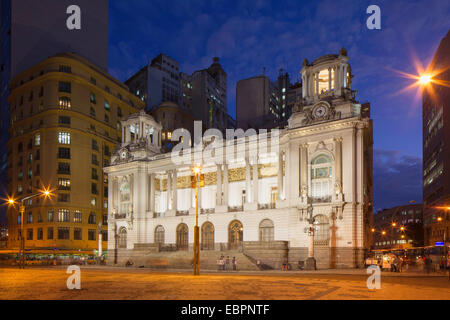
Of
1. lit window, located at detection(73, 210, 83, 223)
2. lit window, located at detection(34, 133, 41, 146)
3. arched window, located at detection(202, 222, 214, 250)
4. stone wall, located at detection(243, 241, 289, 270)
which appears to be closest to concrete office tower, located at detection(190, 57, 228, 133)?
lit window, located at detection(73, 210, 83, 223)

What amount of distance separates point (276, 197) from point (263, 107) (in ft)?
145

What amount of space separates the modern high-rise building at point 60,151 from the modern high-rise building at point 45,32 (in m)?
6.60

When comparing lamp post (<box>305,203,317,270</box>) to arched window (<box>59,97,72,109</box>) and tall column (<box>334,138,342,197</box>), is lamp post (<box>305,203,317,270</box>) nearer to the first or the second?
tall column (<box>334,138,342,197</box>)

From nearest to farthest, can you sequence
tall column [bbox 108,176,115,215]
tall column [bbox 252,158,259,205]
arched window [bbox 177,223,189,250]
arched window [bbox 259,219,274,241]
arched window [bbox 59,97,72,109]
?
arched window [bbox 259,219,274,241] < tall column [bbox 252,158,259,205] < arched window [bbox 177,223,189,250] < tall column [bbox 108,176,115,215] < arched window [bbox 59,97,72,109]

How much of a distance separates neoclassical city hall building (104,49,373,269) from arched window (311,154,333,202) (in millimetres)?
117

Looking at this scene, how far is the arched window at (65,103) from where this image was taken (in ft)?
253

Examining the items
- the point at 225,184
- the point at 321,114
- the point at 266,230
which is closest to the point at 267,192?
the point at 225,184

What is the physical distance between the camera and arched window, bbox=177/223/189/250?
2287 inches

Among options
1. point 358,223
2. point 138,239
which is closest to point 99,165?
point 138,239

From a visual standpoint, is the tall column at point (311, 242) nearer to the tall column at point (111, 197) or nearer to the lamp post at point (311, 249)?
the lamp post at point (311, 249)

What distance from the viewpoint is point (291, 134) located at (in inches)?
1934

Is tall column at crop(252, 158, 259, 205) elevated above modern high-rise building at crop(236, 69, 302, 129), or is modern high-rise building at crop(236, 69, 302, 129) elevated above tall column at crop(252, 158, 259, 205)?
modern high-rise building at crop(236, 69, 302, 129)
